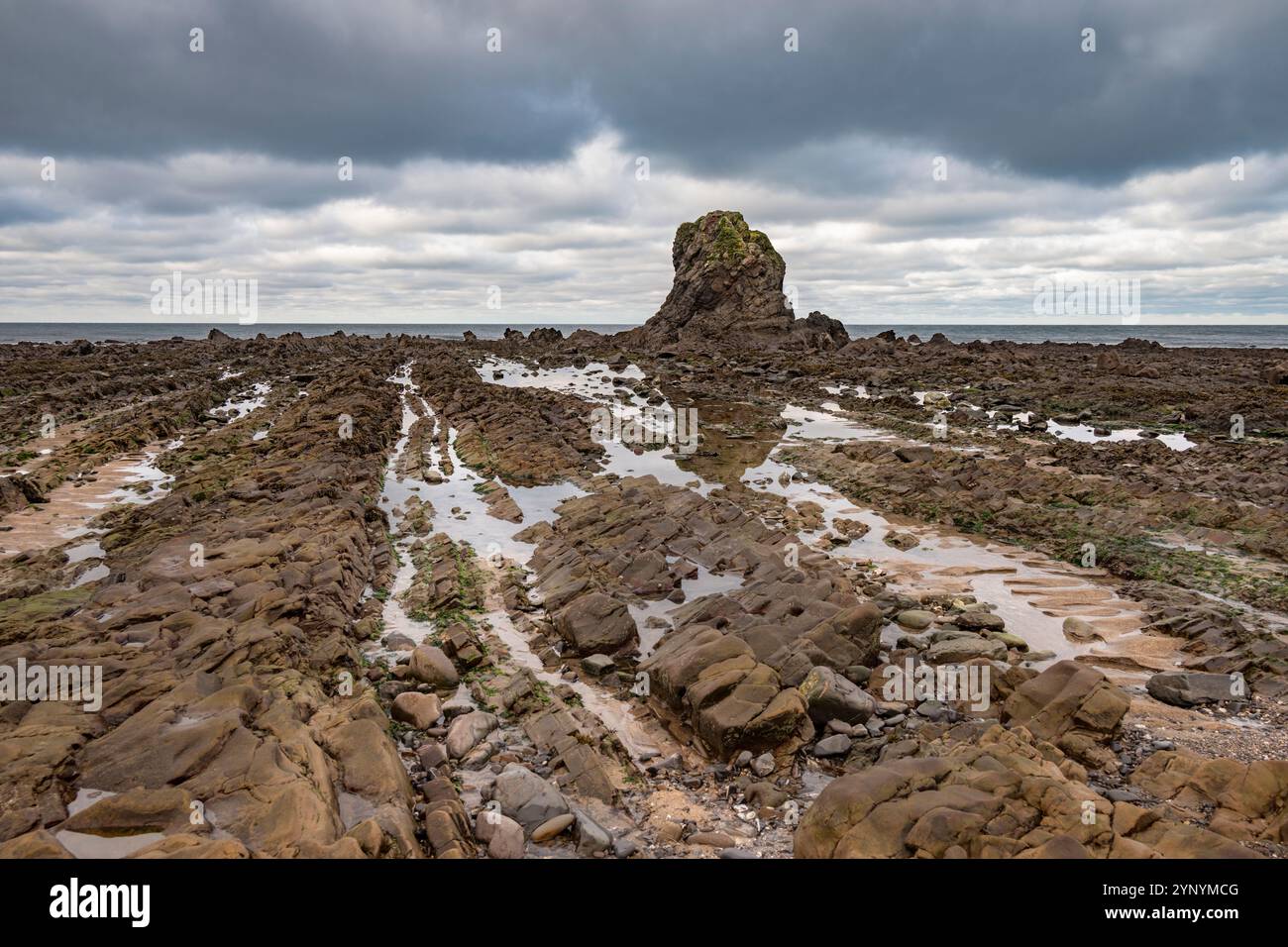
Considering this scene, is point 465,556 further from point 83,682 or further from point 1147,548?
point 1147,548

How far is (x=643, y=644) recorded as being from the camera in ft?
48.7

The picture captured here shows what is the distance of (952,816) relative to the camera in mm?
7152

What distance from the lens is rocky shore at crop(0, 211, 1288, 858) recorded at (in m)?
8.03

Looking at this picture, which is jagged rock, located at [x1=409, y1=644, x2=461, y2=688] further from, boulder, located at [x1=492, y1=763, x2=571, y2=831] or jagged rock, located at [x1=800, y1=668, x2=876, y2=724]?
jagged rock, located at [x1=800, y1=668, x2=876, y2=724]

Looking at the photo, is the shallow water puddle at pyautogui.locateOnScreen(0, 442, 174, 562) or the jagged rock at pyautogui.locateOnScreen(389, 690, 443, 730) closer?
the jagged rock at pyautogui.locateOnScreen(389, 690, 443, 730)

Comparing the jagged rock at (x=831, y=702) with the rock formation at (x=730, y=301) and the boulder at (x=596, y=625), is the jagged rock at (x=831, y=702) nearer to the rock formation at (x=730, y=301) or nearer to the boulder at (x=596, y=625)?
the boulder at (x=596, y=625)

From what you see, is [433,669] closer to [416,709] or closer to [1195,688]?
[416,709]

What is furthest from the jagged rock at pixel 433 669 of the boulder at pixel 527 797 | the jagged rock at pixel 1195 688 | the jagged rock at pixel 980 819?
the jagged rock at pixel 1195 688

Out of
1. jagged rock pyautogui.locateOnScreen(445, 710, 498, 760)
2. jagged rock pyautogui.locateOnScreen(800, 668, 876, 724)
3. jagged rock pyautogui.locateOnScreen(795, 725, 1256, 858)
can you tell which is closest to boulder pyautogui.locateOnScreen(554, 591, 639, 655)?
jagged rock pyautogui.locateOnScreen(445, 710, 498, 760)

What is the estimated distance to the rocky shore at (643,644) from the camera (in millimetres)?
8031

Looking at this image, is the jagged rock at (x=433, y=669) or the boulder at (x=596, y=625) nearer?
the jagged rock at (x=433, y=669)

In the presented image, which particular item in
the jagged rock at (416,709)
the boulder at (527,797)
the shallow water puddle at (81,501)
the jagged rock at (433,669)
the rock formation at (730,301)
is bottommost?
the boulder at (527,797)
